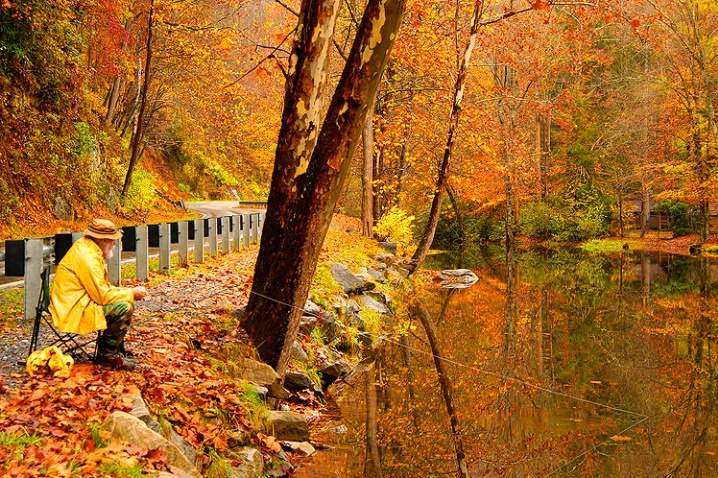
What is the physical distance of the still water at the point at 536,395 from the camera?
25.3 ft

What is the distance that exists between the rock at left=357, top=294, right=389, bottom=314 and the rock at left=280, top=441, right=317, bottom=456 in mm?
8366

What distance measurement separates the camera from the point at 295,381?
30.6 feet

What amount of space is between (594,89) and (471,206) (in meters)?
10.3

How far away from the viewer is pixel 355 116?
25.6 ft

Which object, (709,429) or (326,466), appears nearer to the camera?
(326,466)

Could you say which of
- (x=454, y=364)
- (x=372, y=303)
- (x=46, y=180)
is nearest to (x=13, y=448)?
(x=454, y=364)

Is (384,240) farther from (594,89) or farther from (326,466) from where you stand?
(594,89)

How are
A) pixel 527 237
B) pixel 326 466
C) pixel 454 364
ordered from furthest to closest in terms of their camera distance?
pixel 527 237, pixel 454 364, pixel 326 466

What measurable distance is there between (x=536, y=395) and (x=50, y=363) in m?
6.69

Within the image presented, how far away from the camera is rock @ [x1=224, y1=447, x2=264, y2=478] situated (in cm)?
614

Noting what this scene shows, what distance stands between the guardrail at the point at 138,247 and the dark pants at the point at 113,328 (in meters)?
2.85

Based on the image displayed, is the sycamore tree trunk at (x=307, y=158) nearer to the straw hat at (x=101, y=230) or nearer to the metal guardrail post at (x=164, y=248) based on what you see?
the straw hat at (x=101, y=230)

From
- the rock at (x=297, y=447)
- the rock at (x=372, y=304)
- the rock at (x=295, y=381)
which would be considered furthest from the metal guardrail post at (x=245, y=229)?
the rock at (x=297, y=447)

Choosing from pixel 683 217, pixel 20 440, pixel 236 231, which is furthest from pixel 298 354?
pixel 683 217
